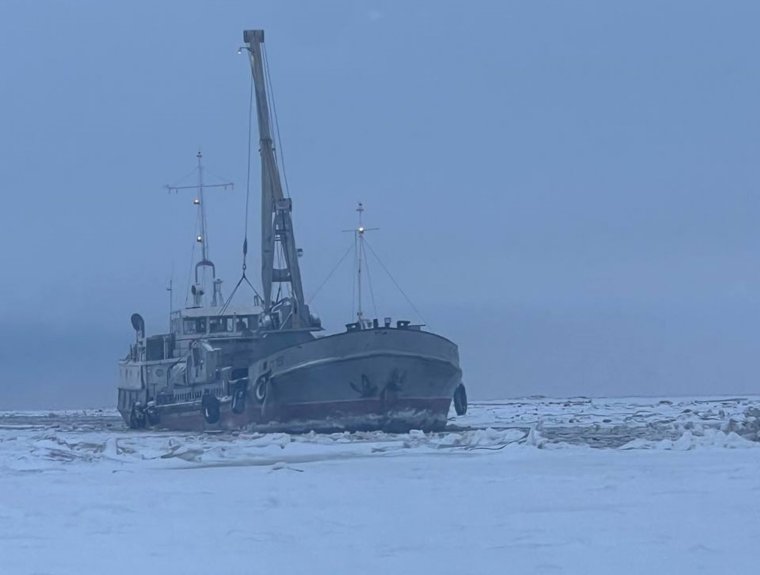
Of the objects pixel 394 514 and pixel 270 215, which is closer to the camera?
pixel 394 514

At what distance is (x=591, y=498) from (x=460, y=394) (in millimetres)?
26141

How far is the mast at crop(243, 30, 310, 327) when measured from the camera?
36.5 metres

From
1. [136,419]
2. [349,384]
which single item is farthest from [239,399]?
[136,419]

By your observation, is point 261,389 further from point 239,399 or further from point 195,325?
point 195,325

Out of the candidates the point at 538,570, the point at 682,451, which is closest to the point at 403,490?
the point at 538,570

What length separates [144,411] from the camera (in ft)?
141

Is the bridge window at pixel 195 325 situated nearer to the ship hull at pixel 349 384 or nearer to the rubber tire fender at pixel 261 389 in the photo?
the rubber tire fender at pixel 261 389

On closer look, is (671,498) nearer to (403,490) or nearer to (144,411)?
(403,490)

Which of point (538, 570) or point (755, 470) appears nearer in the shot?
point (538, 570)

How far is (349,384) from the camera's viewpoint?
30703 millimetres

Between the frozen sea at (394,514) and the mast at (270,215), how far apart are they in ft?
64.3

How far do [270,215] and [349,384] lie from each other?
27.6 feet

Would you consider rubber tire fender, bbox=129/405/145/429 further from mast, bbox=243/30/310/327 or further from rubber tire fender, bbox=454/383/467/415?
rubber tire fender, bbox=454/383/467/415

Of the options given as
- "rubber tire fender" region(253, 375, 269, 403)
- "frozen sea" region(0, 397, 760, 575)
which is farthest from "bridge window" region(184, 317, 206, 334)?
"frozen sea" region(0, 397, 760, 575)
